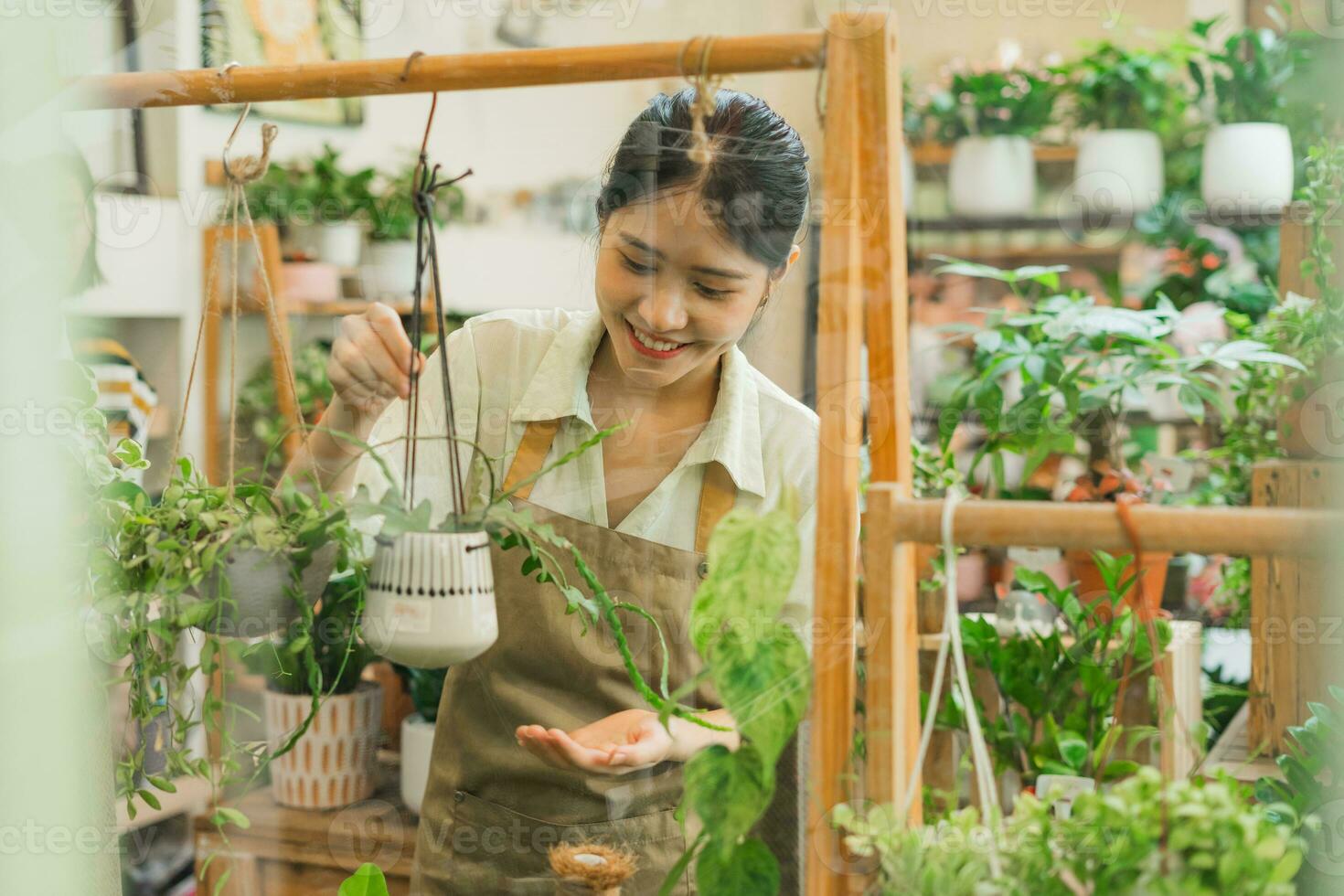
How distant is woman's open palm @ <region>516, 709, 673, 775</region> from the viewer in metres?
0.98

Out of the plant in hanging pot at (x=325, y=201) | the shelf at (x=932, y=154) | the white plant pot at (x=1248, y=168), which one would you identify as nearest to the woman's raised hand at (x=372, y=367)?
the plant in hanging pot at (x=325, y=201)

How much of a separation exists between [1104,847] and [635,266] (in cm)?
58

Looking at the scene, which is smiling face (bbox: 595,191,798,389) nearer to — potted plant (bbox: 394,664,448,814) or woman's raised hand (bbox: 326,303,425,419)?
woman's raised hand (bbox: 326,303,425,419)

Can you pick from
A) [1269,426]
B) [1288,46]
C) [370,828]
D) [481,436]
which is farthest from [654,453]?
[1288,46]

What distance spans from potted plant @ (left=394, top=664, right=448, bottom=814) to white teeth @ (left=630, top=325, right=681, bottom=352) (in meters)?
0.46

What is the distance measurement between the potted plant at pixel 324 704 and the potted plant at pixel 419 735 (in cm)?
4

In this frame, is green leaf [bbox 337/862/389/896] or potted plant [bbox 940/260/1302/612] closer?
green leaf [bbox 337/862/389/896]

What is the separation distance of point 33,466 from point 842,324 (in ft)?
2.24

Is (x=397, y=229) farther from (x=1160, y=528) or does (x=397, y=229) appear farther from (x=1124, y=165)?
(x=1124, y=165)

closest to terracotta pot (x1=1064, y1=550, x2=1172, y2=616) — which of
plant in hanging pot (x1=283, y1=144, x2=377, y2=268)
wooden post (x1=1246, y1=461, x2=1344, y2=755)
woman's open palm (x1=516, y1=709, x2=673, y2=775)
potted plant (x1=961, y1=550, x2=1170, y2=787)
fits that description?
potted plant (x1=961, y1=550, x2=1170, y2=787)

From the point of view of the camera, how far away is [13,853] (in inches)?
39.0

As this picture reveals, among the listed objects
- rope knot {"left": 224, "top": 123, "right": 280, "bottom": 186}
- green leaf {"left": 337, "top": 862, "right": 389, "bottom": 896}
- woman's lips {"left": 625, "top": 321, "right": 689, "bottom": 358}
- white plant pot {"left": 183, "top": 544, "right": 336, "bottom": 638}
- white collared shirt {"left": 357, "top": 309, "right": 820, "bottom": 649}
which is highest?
rope knot {"left": 224, "top": 123, "right": 280, "bottom": 186}

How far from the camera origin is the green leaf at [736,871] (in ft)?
2.82

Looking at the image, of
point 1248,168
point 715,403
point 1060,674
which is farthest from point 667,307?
point 1248,168
